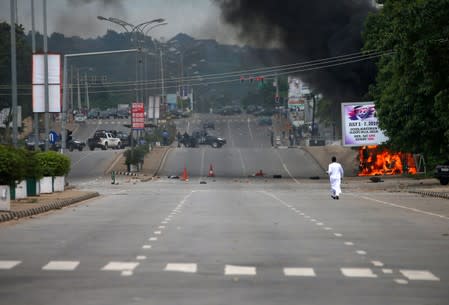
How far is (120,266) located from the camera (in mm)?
15461

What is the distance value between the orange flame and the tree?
10.00 meters

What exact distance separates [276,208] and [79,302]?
23.1 metres

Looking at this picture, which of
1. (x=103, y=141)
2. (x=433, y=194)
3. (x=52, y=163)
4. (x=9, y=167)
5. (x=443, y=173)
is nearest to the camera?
(x=9, y=167)

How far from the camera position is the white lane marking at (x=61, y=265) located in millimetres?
15164

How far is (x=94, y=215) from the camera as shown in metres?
30.2

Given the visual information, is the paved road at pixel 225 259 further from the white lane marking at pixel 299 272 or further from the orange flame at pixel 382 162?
the orange flame at pixel 382 162

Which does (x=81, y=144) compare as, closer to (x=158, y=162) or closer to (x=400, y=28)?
(x=158, y=162)

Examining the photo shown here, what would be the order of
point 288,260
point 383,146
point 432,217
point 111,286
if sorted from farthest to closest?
point 383,146 → point 432,217 → point 288,260 → point 111,286

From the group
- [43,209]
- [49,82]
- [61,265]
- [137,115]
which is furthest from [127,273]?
[137,115]

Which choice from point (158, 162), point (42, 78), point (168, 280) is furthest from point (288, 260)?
point (158, 162)

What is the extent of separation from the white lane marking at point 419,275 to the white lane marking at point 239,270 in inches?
79.1

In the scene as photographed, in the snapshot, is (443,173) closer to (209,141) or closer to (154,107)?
(209,141)

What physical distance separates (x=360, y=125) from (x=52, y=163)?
37.0 metres

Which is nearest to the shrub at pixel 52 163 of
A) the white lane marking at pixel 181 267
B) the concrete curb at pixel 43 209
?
the concrete curb at pixel 43 209
